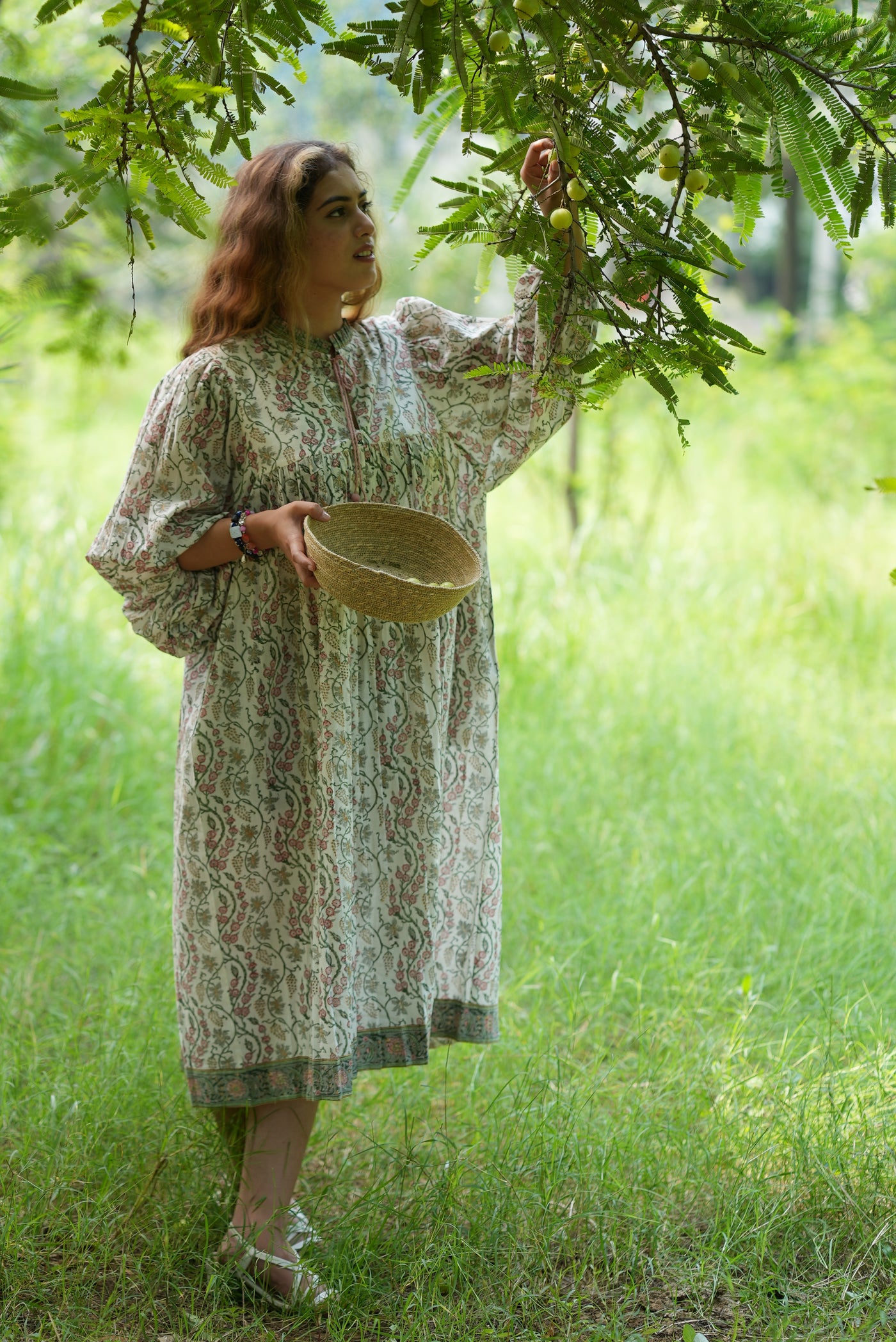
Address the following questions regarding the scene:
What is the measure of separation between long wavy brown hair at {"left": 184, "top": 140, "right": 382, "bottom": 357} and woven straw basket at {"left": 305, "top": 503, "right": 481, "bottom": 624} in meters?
0.37

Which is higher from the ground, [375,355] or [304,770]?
[375,355]

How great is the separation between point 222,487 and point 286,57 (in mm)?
666

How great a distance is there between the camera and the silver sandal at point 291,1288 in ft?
6.68

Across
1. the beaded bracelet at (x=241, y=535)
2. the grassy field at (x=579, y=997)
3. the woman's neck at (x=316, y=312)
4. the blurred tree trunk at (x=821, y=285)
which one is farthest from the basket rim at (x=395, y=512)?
the blurred tree trunk at (x=821, y=285)

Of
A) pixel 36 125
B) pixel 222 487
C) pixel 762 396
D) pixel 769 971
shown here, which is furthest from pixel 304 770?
pixel 762 396

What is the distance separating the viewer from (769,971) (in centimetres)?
308

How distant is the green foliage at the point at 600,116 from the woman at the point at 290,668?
347 millimetres

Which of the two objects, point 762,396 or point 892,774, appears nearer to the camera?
point 892,774

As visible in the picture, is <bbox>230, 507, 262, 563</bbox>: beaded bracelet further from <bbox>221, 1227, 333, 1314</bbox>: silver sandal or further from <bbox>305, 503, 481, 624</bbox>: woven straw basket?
<bbox>221, 1227, 333, 1314</bbox>: silver sandal

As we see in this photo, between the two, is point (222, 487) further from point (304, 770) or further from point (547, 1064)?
Answer: point (547, 1064)

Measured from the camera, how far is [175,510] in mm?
2057

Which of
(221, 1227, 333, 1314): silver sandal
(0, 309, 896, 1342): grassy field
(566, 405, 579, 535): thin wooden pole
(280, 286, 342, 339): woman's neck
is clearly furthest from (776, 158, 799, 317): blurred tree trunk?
(221, 1227, 333, 1314): silver sandal

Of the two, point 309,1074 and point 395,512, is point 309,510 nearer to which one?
point 395,512

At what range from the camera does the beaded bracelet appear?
2027 millimetres
